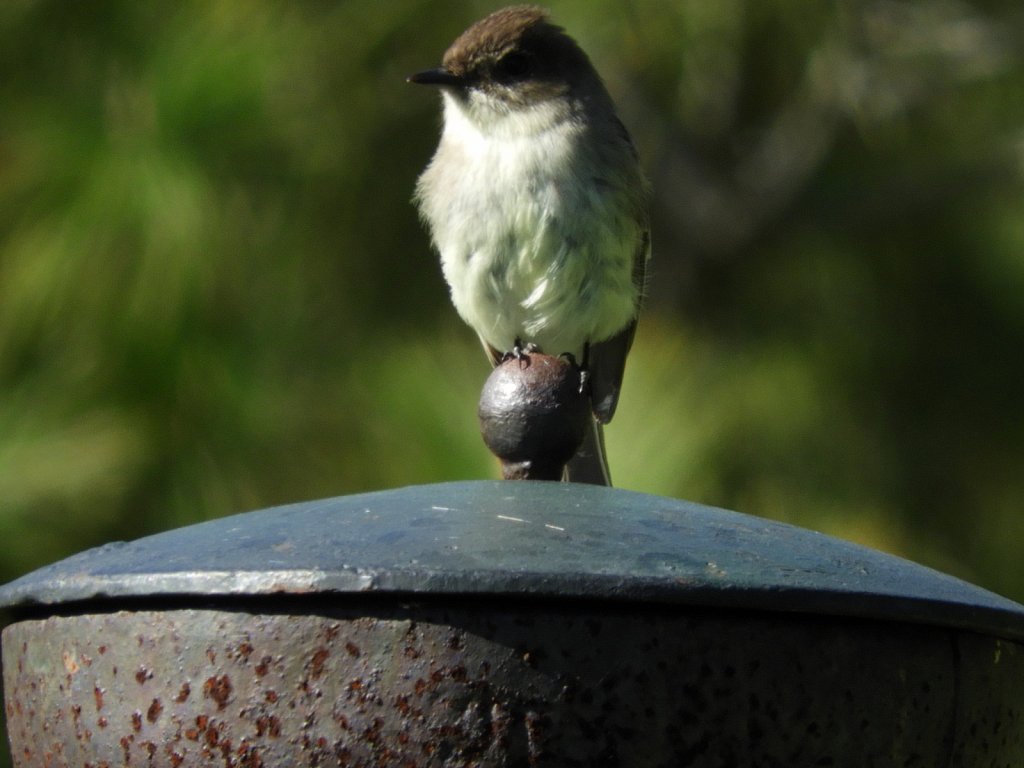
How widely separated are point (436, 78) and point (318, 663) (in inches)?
84.8

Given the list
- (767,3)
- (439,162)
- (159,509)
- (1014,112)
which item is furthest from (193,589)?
(1014,112)

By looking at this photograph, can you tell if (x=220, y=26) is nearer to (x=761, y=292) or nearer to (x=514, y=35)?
(x=514, y=35)

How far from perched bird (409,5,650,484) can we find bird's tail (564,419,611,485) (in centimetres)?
21

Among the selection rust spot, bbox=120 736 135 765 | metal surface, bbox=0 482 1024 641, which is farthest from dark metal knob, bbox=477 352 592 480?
rust spot, bbox=120 736 135 765

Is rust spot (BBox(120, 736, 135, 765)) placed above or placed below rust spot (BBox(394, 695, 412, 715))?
below

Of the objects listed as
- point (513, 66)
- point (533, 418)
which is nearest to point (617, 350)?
point (513, 66)

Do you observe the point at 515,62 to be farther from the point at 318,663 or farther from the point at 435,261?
the point at 318,663

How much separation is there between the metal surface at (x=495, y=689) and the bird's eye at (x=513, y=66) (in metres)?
2.26

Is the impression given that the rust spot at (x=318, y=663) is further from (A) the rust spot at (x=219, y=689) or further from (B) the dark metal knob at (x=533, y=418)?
(B) the dark metal knob at (x=533, y=418)

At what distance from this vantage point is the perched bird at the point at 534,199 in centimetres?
312

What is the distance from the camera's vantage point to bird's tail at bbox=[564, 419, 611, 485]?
8.73 feet

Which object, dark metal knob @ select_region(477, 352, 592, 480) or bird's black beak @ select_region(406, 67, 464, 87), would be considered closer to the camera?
dark metal knob @ select_region(477, 352, 592, 480)

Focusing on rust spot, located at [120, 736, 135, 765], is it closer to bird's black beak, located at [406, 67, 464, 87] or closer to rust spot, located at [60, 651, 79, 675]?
rust spot, located at [60, 651, 79, 675]

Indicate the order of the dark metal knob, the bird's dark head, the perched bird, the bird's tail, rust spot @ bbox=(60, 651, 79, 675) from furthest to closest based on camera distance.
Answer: the bird's dark head → the perched bird → the bird's tail → the dark metal knob → rust spot @ bbox=(60, 651, 79, 675)
